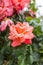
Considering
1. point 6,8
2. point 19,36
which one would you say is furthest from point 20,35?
point 6,8

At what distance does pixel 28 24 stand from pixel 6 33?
91 millimetres

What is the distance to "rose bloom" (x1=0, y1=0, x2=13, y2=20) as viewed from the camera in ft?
2.47

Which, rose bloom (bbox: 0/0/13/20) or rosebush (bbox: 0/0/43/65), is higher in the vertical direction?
rose bloom (bbox: 0/0/13/20)

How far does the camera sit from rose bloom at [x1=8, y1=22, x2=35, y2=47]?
26.5 inches

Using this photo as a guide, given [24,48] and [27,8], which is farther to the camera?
[27,8]

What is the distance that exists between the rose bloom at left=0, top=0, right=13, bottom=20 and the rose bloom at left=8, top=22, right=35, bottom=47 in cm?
8

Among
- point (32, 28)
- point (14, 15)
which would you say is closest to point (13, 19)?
point (14, 15)

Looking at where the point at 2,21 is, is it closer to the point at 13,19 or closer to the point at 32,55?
the point at 13,19

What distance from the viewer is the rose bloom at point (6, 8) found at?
2.47 ft

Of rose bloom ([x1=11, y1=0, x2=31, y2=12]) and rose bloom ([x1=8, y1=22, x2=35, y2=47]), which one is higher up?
rose bloom ([x1=11, y1=0, x2=31, y2=12])

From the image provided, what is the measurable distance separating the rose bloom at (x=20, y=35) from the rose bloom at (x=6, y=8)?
0.08 meters

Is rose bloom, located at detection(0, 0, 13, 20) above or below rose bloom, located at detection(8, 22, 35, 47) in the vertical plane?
above

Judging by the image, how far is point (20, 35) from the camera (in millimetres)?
675

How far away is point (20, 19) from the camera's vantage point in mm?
812
